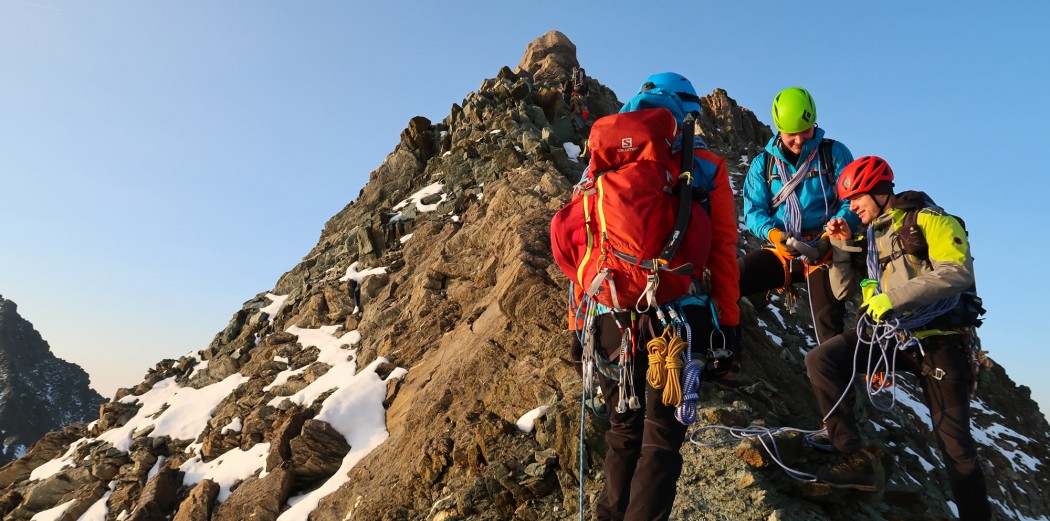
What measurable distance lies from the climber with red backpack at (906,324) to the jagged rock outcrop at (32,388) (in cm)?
11924

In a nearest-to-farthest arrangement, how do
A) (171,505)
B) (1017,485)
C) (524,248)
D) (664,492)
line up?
(664,492) → (1017,485) → (524,248) → (171,505)

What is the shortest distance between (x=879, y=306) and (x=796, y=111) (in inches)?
80.4

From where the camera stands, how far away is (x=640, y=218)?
3.34 metres

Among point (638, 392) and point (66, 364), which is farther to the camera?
point (66, 364)

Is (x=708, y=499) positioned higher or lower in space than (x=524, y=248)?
lower

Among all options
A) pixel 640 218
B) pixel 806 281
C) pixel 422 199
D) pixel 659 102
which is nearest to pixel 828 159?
pixel 806 281

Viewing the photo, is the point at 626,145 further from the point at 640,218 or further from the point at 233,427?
the point at 233,427

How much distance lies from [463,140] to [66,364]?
447ft

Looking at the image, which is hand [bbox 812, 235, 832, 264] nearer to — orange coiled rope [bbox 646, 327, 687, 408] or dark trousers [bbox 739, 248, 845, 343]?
dark trousers [bbox 739, 248, 845, 343]

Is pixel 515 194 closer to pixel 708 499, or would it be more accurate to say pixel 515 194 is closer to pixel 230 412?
Answer: pixel 230 412

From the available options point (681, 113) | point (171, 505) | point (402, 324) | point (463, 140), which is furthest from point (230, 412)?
point (681, 113)

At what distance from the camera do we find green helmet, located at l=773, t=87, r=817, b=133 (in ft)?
18.6

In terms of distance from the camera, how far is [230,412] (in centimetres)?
1331

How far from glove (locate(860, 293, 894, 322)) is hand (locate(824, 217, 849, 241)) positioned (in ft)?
2.24
